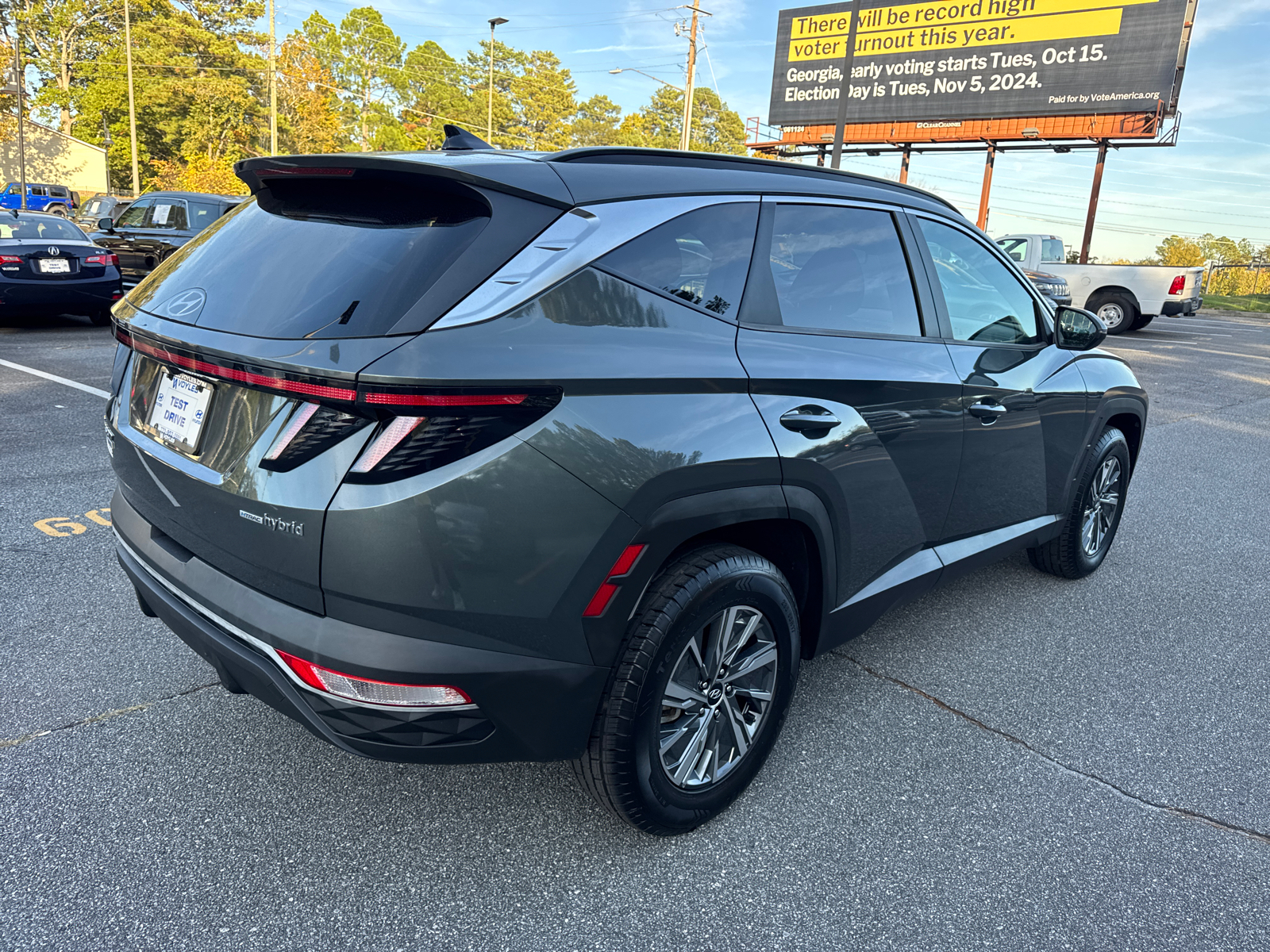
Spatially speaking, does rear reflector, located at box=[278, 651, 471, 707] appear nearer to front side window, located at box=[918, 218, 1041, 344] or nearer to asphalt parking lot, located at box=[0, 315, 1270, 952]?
asphalt parking lot, located at box=[0, 315, 1270, 952]

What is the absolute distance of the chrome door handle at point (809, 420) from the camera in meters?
2.33

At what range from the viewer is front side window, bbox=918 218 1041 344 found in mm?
3201

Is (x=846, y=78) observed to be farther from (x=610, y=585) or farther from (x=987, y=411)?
(x=610, y=585)

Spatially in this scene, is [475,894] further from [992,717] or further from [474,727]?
[992,717]

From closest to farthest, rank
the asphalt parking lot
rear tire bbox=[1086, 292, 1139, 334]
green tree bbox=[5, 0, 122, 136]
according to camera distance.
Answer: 1. the asphalt parking lot
2. rear tire bbox=[1086, 292, 1139, 334]
3. green tree bbox=[5, 0, 122, 136]

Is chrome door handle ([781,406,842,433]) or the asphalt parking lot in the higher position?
chrome door handle ([781,406,842,433])

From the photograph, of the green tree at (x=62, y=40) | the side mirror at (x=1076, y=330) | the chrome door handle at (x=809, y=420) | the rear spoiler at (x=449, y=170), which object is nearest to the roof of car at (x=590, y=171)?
the rear spoiler at (x=449, y=170)

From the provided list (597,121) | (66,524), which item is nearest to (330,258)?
(66,524)

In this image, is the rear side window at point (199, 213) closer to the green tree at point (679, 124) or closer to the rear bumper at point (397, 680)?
the rear bumper at point (397, 680)

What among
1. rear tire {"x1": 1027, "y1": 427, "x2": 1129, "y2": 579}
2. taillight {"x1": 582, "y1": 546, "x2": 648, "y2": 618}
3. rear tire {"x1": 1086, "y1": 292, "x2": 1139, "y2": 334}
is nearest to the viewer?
taillight {"x1": 582, "y1": 546, "x2": 648, "y2": 618}

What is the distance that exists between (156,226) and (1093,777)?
15.1 m

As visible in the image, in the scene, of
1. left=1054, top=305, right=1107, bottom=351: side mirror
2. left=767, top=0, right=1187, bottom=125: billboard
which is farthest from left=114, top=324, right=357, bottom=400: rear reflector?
left=767, top=0, right=1187, bottom=125: billboard

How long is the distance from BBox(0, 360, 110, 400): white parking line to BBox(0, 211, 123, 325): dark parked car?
2.10 meters

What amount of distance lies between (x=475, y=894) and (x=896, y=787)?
127cm
